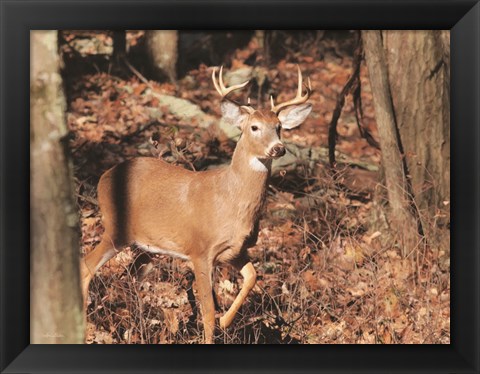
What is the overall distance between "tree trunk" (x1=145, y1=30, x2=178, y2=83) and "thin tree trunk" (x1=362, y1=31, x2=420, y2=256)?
1635 mm

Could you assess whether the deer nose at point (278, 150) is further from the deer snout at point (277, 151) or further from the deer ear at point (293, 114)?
the deer ear at point (293, 114)

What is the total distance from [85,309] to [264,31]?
2781 millimetres

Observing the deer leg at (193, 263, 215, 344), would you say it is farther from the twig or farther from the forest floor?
the twig

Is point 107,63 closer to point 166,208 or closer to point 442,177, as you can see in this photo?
point 166,208

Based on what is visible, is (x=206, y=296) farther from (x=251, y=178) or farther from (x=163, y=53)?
(x=163, y=53)

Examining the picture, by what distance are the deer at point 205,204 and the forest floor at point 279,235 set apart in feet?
0.29

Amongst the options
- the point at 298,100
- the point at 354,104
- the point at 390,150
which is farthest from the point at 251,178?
the point at 390,150

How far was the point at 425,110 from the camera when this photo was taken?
32.8 feet

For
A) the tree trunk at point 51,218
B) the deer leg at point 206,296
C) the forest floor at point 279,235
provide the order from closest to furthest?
the tree trunk at point 51,218
the deer leg at point 206,296
the forest floor at point 279,235

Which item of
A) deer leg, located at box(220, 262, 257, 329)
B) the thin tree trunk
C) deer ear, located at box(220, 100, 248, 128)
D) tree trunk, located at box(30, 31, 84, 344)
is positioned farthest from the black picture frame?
deer ear, located at box(220, 100, 248, 128)
